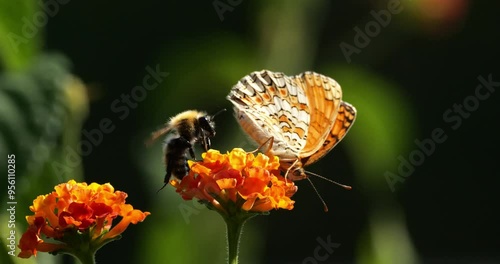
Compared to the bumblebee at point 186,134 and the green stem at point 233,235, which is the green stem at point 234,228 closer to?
the green stem at point 233,235

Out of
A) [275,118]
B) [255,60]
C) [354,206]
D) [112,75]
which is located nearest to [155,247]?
[275,118]

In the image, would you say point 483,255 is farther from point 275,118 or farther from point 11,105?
point 11,105

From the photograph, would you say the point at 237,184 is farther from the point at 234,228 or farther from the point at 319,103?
the point at 319,103
